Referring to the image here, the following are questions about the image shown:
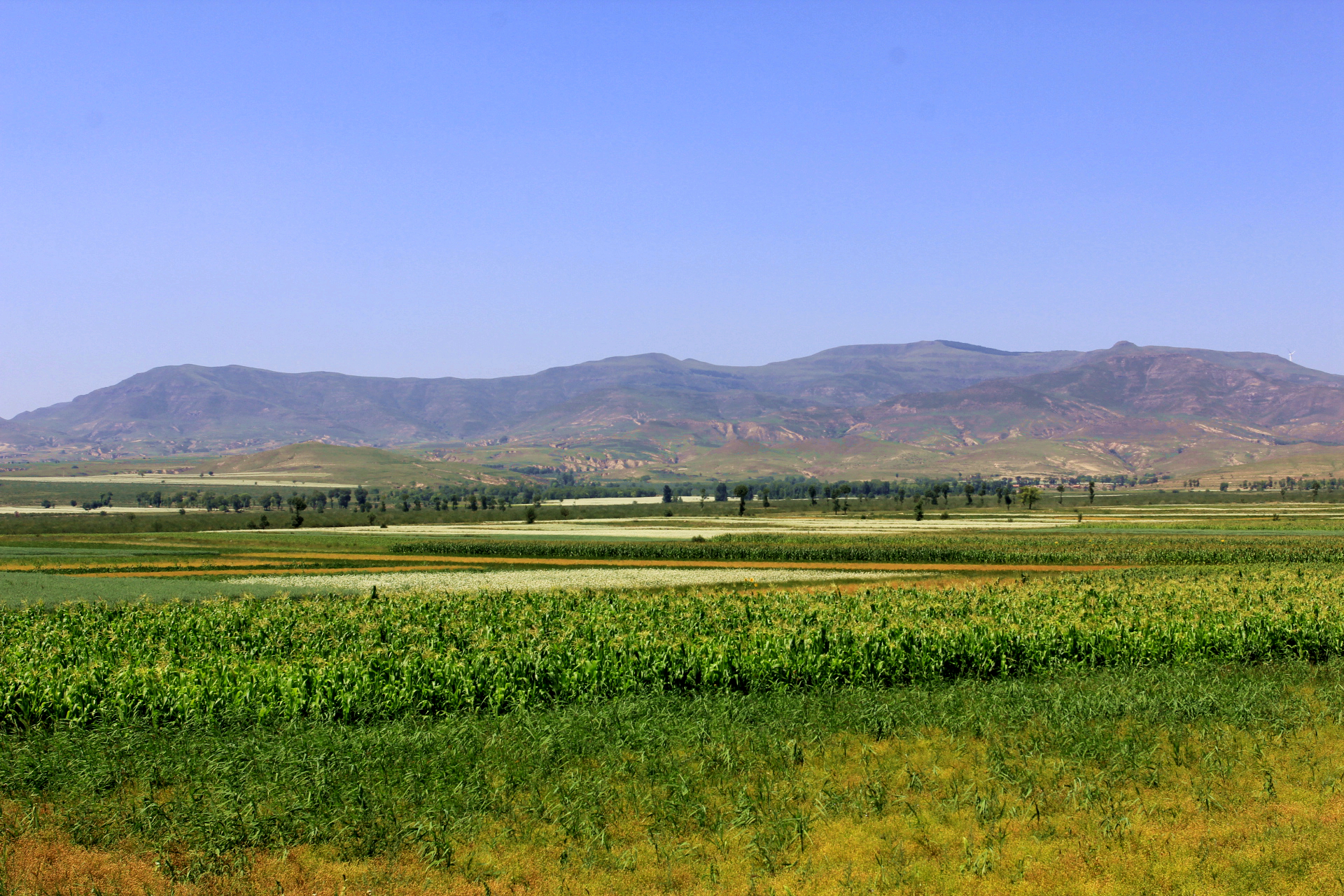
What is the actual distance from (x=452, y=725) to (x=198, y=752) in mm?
5354

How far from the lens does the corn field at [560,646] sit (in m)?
24.1

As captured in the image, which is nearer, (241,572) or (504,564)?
(241,572)

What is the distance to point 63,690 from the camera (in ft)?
79.1

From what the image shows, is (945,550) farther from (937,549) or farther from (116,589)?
(116,589)

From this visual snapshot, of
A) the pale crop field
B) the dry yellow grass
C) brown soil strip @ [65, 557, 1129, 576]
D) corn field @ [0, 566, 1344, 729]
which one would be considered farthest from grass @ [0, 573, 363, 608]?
the dry yellow grass

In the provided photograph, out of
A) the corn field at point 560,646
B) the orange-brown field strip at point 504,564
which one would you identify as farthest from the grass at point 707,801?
the orange-brown field strip at point 504,564

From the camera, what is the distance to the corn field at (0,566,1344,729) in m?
24.1

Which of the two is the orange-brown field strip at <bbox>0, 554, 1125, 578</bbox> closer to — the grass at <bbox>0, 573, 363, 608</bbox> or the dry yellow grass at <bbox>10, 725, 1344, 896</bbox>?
the grass at <bbox>0, 573, 363, 608</bbox>

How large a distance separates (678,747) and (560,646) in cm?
871

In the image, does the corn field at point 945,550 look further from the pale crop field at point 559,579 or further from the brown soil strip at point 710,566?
the pale crop field at point 559,579

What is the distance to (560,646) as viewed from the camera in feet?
93.4

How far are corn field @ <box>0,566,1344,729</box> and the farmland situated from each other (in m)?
A: 0.14

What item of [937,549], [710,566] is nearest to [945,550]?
[937,549]

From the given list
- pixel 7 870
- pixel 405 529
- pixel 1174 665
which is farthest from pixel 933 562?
pixel 405 529
